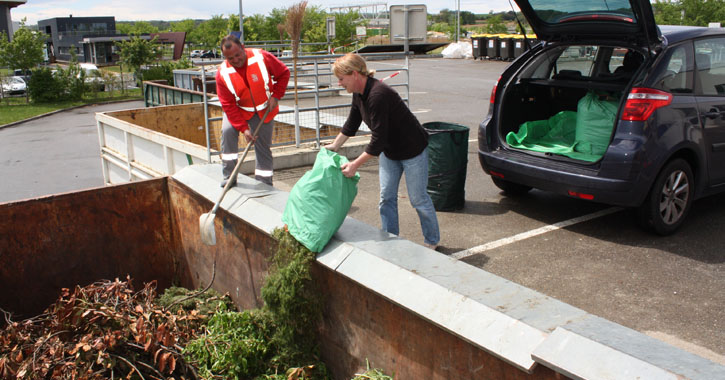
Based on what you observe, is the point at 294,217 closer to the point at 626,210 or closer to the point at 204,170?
the point at 204,170

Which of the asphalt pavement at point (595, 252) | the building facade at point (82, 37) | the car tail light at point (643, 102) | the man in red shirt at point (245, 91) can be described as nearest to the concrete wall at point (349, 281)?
the man in red shirt at point (245, 91)

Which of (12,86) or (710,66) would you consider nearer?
(710,66)

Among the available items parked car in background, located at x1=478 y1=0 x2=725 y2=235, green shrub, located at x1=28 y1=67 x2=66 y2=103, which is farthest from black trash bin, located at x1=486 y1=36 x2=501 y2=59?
parked car in background, located at x1=478 y1=0 x2=725 y2=235

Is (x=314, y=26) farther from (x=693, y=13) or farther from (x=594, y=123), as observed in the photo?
(x=594, y=123)

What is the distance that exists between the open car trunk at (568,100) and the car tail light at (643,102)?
41 cm

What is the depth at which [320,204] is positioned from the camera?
3727mm

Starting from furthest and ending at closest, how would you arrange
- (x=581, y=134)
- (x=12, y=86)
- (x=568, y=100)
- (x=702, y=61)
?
(x=12, y=86)
(x=568, y=100)
(x=581, y=134)
(x=702, y=61)

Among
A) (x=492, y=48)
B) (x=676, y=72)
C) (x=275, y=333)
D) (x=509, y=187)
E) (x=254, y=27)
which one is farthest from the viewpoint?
(x=254, y=27)

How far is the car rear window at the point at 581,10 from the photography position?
514 centimetres

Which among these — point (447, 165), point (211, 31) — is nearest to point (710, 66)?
point (447, 165)

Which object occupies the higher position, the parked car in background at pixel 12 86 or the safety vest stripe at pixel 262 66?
the safety vest stripe at pixel 262 66

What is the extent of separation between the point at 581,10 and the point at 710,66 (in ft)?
4.17

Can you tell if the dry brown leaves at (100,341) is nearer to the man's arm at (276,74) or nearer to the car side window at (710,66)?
the man's arm at (276,74)

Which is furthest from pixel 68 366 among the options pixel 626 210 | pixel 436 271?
pixel 626 210
